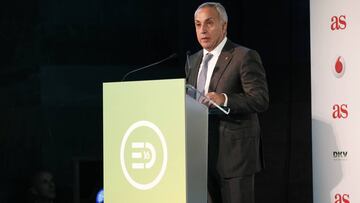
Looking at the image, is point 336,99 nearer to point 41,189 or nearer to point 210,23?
point 210,23

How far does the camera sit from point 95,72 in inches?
200

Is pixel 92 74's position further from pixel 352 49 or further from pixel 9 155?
pixel 352 49

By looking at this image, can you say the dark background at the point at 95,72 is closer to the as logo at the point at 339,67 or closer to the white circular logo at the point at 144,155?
the as logo at the point at 339,67

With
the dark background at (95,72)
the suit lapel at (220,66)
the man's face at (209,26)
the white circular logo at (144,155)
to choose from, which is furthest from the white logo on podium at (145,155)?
the dark background at (95,72)

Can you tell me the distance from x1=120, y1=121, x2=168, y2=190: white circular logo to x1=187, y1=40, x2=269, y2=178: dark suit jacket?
0.63m

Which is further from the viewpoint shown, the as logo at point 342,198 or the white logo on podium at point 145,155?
the as logo at point 342,198

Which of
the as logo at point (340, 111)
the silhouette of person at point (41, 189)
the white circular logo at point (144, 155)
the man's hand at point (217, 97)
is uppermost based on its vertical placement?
the man's hand at point (217, 97)

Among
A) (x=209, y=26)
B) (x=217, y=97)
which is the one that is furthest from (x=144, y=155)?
(x=209, y=26)

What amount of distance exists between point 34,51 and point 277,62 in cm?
183

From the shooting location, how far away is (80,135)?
5059 millimetres

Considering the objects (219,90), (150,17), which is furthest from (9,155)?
(219,90)

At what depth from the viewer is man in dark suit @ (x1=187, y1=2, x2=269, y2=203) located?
11.0 ft

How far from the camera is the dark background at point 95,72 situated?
484 centimetres

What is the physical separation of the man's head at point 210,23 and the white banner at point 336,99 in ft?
2.73
